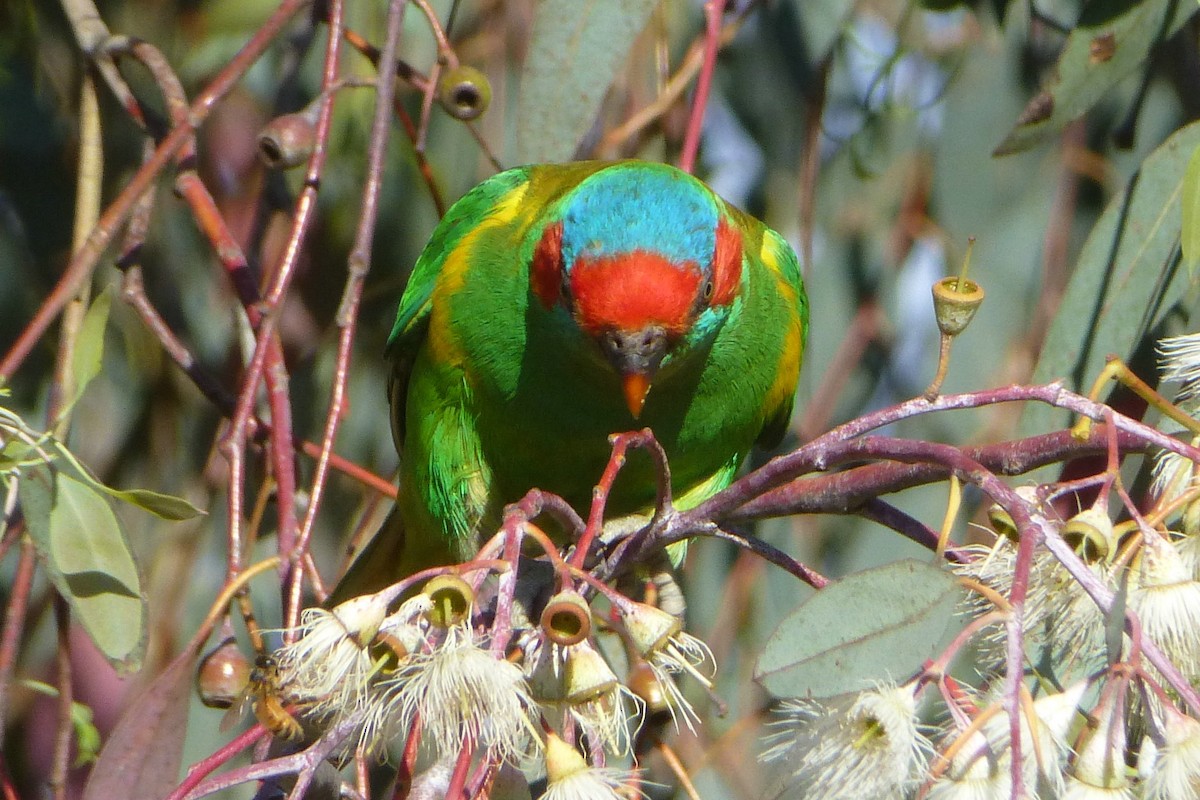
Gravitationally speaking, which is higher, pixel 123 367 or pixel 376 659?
pixel 376 659

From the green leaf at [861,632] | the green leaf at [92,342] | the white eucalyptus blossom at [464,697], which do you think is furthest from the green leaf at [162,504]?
the green leaf at [861,632]

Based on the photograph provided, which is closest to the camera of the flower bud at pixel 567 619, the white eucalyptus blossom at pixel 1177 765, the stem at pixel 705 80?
the white eucalyptus blossom at pixel 1177 765

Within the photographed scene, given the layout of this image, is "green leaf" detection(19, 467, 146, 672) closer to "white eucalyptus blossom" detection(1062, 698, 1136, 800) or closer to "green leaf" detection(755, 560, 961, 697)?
"green leaf" detection(755, 560, 961, 697)

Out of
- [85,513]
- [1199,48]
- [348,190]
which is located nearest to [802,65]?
[1199,48]

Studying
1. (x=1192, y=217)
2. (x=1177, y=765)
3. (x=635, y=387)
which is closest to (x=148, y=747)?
(x=635, y=387)

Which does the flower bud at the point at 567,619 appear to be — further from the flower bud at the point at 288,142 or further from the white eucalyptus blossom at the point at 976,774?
the flower bud at the point at 288,142

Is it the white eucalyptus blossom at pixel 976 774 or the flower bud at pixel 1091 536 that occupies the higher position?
the flower bud at pixel 1091 536

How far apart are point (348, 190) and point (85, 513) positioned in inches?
59.8

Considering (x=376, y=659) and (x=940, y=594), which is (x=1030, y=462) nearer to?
(x=940, y=594)

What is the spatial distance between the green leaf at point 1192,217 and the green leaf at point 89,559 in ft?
4.08

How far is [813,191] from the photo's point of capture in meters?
2.88

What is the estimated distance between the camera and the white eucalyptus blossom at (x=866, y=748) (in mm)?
1089

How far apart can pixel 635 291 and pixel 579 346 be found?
0.19 meters

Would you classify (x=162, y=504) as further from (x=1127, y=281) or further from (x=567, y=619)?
(x=1127, y=281)
